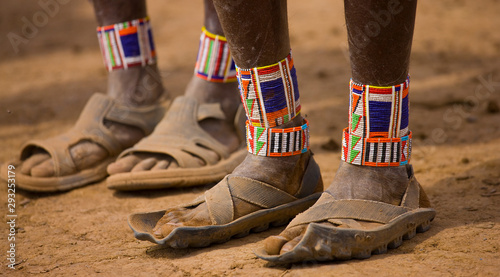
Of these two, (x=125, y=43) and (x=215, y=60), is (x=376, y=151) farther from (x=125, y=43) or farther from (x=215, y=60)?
(x=125, y=43)

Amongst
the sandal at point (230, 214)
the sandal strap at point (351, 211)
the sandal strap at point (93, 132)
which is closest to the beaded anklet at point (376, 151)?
the sandal strap at point (351, 211)

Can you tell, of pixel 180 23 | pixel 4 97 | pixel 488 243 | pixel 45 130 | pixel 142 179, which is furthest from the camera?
pixel 180 23

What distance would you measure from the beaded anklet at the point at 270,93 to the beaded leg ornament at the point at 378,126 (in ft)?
0.60

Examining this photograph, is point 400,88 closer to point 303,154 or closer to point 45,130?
point 303,154

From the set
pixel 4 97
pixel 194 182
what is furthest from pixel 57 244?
pixel 4 97

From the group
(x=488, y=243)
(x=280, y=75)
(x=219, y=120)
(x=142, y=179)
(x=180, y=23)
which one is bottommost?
(x=488, y=243)

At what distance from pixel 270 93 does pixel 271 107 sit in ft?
0.13

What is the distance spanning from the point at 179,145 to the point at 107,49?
0.55 metres

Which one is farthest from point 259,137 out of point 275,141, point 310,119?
point 310,119

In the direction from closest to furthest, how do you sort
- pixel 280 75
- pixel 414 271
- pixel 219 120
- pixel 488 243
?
pixel 414 271 → pixel 488 243 → pixel 280 75 → pixel 219 120

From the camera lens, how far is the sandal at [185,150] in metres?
1.97

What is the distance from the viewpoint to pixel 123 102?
2256mm

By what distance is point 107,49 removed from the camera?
7.42 ft

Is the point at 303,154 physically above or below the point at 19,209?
above
